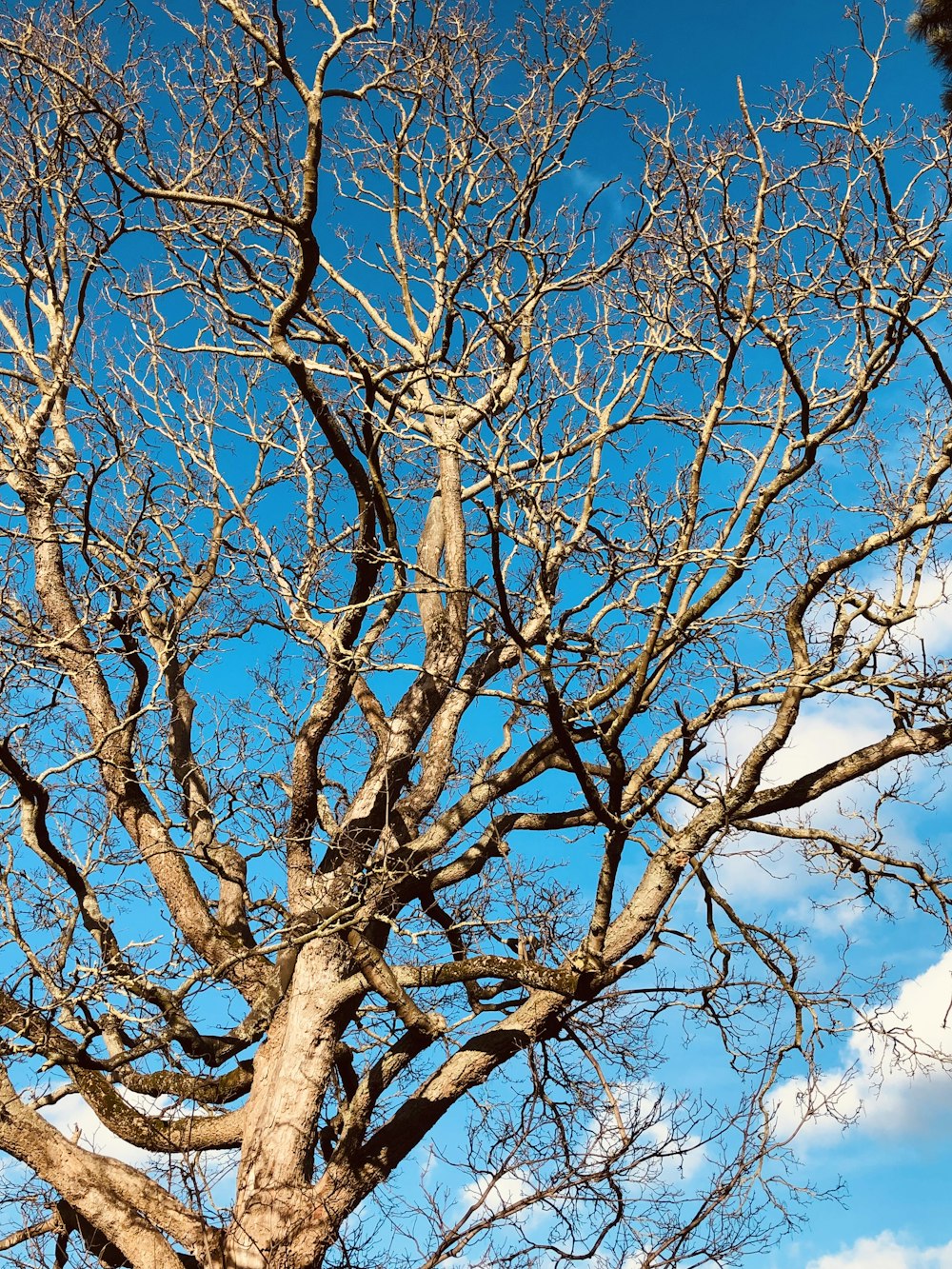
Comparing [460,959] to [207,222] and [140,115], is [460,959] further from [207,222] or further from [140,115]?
[140,115]

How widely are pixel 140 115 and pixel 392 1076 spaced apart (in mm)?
6763

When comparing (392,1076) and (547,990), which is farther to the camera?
(392,1076)

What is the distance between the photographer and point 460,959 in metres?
7.36

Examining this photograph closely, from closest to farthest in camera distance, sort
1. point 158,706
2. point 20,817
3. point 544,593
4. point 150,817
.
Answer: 1. point 544,593
2. point 20,817
3. point 158,706
4. point 150,817

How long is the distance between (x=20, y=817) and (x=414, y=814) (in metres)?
2.60

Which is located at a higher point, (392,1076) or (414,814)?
(414,814)

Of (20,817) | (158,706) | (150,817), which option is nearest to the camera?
(20,817)

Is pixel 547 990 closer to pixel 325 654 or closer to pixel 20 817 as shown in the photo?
pixel 325 654

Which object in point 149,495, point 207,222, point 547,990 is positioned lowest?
point 547,990

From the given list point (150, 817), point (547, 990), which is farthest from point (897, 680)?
point (150, 817)

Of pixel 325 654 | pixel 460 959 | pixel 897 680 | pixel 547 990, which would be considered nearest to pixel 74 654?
pixel 325 654

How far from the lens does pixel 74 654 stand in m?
8.59

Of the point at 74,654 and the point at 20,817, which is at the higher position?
the point at 74,654

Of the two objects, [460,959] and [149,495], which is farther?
[149,495]
